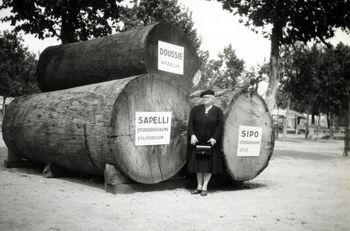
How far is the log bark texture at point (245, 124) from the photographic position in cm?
701

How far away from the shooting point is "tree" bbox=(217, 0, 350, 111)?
15.7m

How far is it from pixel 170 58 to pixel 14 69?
3044 cm

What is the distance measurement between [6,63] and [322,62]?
25301 mm

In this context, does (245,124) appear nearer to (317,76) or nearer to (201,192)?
(201,192)

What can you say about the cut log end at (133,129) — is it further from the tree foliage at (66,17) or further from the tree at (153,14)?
the tree at (153,14)

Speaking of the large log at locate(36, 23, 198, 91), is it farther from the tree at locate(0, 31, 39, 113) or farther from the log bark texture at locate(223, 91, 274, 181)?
the tree at locate(0, 31, 39, 113)

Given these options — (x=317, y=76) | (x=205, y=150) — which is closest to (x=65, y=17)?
(x=205, y=150)

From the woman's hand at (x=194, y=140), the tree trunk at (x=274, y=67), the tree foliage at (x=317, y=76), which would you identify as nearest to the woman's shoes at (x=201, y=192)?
the woman's hand at (x=194, y=140)

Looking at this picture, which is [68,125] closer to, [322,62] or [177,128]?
[177,128]

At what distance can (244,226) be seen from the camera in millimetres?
4609

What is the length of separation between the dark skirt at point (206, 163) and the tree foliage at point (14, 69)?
28.3 meters

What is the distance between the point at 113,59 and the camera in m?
7.52

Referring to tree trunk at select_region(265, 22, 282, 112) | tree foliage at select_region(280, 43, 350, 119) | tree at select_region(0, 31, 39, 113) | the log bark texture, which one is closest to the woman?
the log bark texture

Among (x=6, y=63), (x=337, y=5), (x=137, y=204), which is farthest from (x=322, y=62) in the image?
(x=137, y=204)
